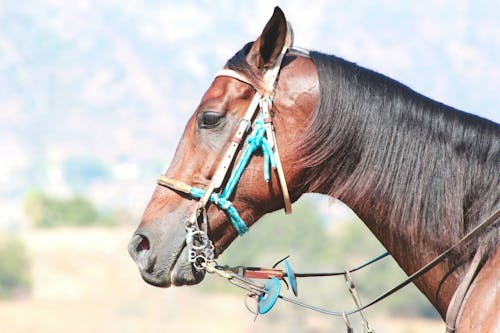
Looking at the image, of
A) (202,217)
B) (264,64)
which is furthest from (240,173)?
(264,64)

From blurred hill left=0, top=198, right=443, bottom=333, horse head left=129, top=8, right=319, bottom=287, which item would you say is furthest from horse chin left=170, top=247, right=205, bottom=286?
blurred hill left=0, top=198, right=443, bottom=333

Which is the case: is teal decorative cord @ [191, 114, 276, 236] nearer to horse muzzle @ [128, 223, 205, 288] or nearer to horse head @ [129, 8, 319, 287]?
horse head @ [129, 8, 319, 287]

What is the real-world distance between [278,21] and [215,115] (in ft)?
2.20

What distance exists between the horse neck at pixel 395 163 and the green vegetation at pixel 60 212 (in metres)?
82.9

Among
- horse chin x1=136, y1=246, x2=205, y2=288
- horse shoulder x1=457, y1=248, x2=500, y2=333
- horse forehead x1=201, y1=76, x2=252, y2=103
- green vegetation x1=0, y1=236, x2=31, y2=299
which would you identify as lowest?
green vegetation x1=0, y1=236, x2=31, y2=299

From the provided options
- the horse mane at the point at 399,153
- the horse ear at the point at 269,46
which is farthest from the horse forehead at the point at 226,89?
the horse mane at the point at 399,153

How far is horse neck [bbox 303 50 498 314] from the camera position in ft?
16.6

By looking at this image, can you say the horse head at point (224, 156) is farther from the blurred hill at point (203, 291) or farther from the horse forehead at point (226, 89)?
the blurred hill at point (203, 291)

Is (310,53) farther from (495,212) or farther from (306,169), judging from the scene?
(495,212)

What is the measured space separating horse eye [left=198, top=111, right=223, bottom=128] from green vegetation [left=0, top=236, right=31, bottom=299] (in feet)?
196

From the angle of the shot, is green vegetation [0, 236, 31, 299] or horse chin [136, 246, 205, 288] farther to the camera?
green vegetation [0, 236, 31, 299]

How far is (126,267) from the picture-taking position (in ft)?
253

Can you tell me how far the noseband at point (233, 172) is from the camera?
530 centimetres

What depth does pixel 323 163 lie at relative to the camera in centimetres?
533
